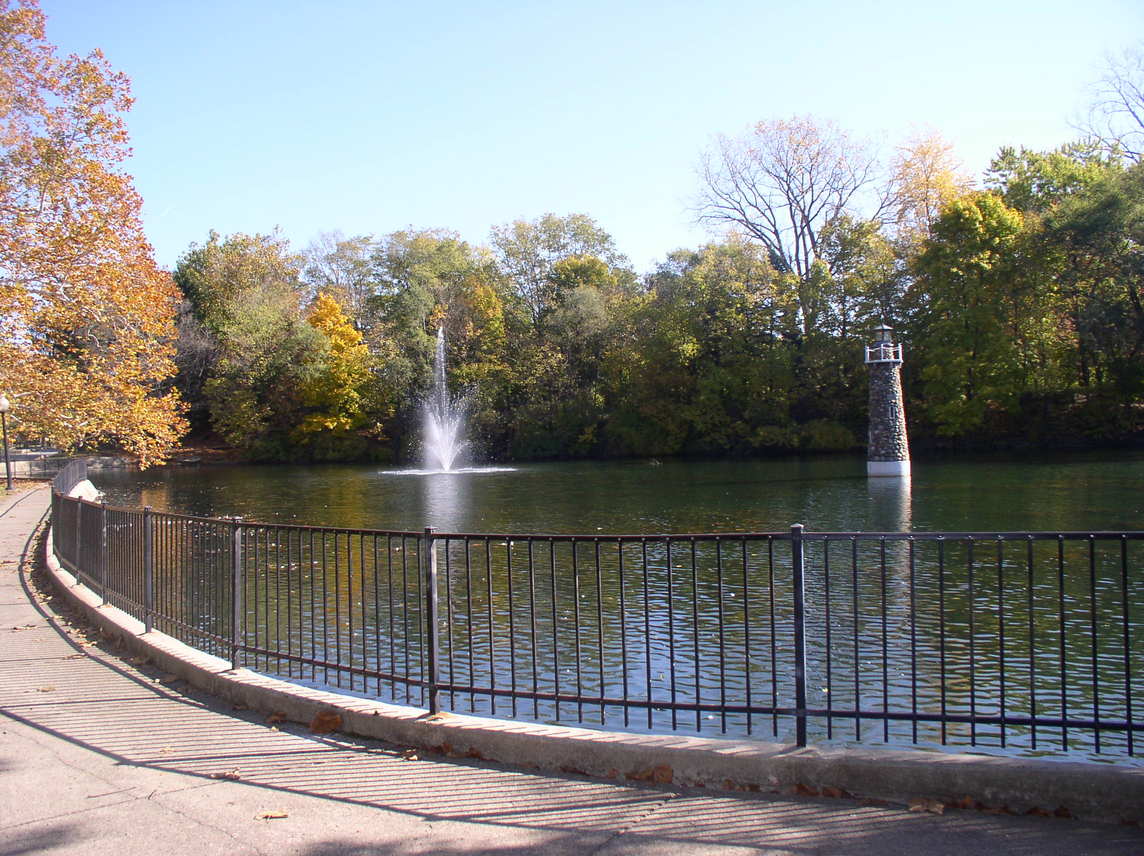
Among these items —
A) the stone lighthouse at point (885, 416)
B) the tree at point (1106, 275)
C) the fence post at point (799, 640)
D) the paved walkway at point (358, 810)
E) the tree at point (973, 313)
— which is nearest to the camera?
the paved walkway at point (358, 810)

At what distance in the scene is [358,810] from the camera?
4375 mm

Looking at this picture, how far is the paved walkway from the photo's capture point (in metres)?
3.93

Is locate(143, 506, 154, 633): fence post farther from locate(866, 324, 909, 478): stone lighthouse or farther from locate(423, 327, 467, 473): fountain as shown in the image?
locate(423, 327, 467, 473): fountain

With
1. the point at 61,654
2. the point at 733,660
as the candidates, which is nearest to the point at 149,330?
the point at 61,654

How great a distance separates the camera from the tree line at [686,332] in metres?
43.4

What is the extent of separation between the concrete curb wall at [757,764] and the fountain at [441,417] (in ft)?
172

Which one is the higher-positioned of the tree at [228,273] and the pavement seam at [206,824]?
the tree at [228,273]

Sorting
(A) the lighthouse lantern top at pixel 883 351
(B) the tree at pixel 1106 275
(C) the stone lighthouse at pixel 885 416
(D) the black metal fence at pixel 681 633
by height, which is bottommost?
(D) the black metal fence at pixel 681 633

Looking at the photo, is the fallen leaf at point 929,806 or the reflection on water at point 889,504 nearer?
the fallen leaf at point 929,806

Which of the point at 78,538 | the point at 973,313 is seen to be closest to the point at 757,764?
the point at 78,538

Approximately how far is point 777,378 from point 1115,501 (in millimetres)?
31179

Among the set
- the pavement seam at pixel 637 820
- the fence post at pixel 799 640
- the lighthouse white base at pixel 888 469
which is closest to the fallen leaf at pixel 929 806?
the fence post at pixel 799 640

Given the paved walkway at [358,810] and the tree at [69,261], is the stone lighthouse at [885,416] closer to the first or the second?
the tree at [69,261]

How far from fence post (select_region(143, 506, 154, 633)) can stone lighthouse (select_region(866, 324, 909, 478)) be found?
3063 cm
